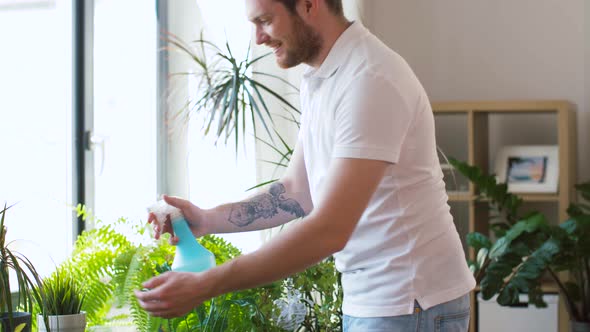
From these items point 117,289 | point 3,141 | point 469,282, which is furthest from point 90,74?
point 469,282

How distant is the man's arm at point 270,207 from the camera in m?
2.00

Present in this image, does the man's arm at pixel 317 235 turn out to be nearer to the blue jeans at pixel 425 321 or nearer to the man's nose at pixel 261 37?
the blue jeans at pixel 425 321

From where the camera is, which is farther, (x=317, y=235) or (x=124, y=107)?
(x=124, y=107)

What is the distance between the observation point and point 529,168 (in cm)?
448

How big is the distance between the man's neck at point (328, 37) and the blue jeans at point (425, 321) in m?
0.53

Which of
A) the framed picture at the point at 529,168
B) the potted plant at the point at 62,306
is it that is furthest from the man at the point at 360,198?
the framed picture at the point at 529,168

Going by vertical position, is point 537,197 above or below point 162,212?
below

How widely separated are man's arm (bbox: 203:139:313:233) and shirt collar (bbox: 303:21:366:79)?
0.33m

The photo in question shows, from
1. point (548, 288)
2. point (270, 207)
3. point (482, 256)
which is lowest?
point (548, 288)

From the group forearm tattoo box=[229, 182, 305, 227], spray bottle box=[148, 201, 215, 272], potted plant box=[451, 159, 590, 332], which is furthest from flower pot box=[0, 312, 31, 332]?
potted plant box=[451, 159, 590, 332]

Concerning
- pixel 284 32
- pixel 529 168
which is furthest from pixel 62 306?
pixel 529 168

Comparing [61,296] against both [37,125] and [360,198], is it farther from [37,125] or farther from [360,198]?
[37,125]

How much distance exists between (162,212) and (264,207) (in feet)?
0.89

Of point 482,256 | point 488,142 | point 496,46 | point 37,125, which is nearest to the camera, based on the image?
point 37,125
